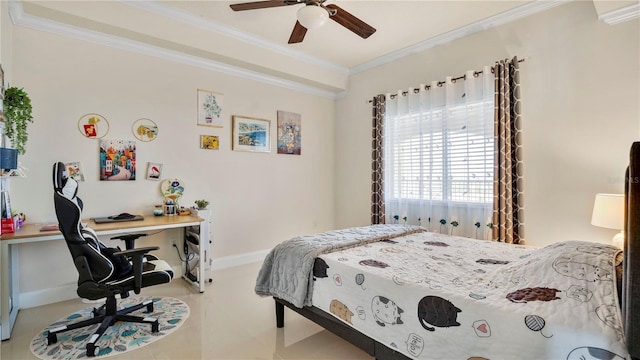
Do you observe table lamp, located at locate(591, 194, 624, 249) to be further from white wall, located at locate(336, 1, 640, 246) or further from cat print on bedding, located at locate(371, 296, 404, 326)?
cat print on bedding, located at locate(371, 296, 404, 326)

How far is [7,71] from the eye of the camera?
8.17 ft

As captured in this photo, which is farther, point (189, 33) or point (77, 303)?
point (189, 33)

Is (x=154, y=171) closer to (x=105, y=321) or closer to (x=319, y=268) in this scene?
(x=105, y=321)

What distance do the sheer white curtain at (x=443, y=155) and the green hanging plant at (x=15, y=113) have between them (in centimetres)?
373

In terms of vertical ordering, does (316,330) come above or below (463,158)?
below

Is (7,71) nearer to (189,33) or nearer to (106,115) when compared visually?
(106,115)

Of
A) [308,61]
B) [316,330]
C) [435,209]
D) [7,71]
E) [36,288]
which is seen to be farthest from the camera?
[308,61]

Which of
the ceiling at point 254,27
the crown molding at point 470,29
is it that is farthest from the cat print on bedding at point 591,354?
the crown molding at point 470,29

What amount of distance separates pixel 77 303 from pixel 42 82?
2.07 m

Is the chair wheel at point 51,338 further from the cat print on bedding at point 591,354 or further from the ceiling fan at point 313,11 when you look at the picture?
the cat print on bedding at point 591,354

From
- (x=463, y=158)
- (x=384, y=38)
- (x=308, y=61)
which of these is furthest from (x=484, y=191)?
(x=308, y=61)

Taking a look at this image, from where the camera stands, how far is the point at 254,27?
346 centimetres

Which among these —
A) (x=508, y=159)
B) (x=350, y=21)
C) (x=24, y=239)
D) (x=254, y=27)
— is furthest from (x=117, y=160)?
(x=508, y=159)

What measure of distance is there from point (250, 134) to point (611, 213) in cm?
375
